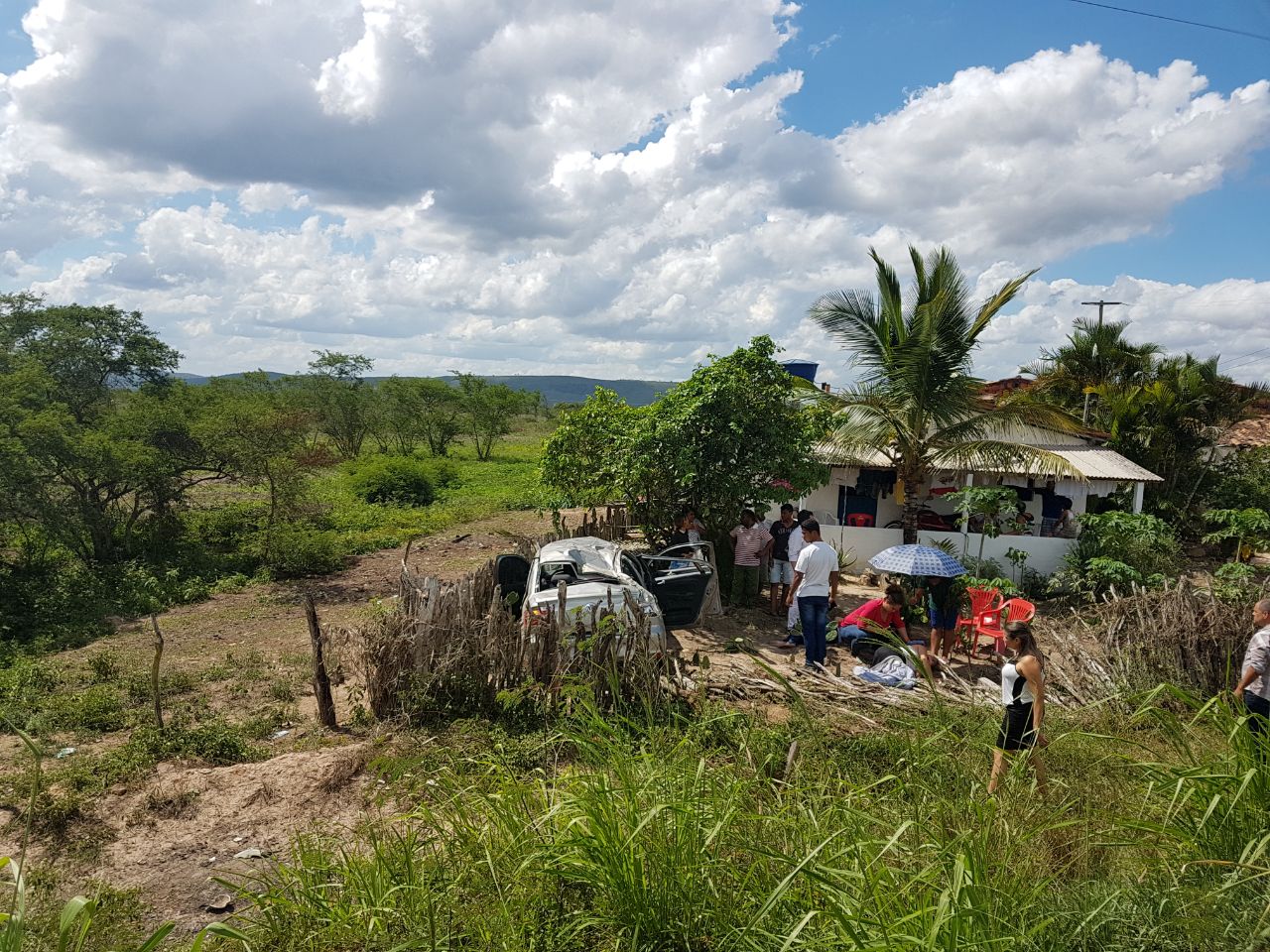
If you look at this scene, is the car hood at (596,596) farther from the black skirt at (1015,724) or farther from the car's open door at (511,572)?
the black skirt at (1015,724)

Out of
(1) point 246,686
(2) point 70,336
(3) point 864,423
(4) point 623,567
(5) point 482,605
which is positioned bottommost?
(1) point 246,686

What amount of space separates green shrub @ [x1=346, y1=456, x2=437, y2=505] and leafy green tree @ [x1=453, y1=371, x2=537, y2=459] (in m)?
13.5

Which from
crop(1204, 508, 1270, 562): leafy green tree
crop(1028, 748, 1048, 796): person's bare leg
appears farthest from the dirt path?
crop(1204, 508, 1270, 562): leafy green tree

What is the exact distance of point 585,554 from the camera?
8.59m

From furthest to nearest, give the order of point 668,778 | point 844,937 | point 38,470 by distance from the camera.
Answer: point 38,470 < point 668,778 < point 844,937

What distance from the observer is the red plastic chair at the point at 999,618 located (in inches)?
337

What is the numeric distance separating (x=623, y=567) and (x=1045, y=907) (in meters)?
6.20

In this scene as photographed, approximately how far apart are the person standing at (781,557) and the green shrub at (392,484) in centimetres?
1491

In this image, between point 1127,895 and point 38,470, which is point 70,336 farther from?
point 1127,895

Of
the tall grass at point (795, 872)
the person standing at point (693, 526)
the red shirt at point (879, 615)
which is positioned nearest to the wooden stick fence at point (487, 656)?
the tall grass at point (795, 872)

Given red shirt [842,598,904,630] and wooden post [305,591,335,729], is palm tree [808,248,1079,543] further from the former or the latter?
wooden post [305,591,335,729]

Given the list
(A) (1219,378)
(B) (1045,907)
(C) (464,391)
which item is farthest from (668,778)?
(C) (464,391)

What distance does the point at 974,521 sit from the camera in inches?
523

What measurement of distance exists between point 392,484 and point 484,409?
15.9 metres
